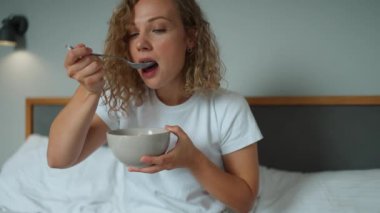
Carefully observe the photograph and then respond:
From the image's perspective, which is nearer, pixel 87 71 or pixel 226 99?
pixel 87 71

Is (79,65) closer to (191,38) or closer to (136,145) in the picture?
(136,145)

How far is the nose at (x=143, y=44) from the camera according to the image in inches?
27.9

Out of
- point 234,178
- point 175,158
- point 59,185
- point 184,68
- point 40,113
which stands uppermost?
point 184,68

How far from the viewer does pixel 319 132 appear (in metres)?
1.20

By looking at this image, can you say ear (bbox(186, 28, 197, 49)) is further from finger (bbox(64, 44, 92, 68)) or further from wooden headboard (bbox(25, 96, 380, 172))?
wooden headboard (bbox(25, 96, 380, 172))

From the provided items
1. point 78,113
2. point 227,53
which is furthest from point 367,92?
→ point 78,113

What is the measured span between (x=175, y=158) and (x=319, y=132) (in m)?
0.83

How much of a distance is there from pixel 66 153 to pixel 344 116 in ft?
3.38

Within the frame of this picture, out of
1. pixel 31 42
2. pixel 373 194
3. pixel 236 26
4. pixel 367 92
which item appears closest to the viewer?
pixel 373 194

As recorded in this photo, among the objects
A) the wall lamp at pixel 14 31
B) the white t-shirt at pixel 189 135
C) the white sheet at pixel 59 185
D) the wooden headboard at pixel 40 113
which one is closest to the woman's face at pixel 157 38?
the white t-shirt at pixel 189 135

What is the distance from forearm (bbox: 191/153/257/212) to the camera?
0.67m

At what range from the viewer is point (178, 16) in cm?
77

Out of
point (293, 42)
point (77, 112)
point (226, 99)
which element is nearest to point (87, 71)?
point (77, 112)

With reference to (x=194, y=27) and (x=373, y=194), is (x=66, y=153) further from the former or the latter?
(x=373, y=194)
